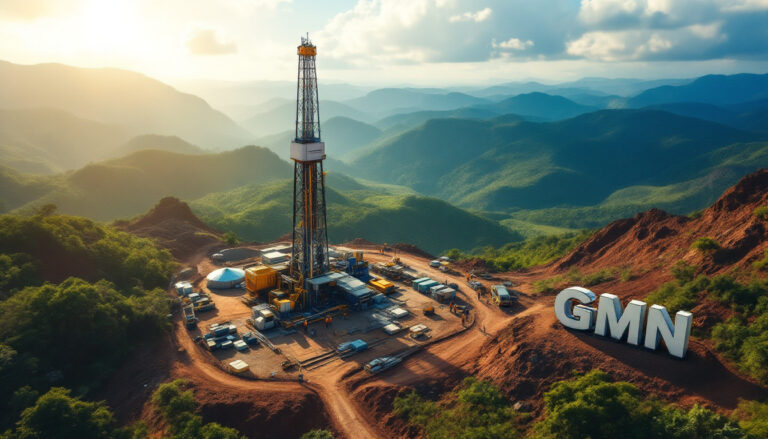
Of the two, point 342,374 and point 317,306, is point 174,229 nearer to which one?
point 317,306

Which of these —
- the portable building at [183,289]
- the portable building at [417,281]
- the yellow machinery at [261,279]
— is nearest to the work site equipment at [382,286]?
the portable building at [417,281]

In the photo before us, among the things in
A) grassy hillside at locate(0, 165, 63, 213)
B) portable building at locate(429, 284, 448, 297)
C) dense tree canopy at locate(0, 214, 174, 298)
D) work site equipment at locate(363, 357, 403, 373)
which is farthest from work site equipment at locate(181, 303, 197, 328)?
grassy hillside at locate(0, 165, 63, 213)

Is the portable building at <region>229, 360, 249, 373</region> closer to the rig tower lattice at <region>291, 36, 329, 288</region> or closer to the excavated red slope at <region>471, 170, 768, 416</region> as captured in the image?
the rig tower lattice at <region>291, 36, 329, 288</region>

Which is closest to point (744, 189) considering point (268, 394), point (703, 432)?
point (703, 432)

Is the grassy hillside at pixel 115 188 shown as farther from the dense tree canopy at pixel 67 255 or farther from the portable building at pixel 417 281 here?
the portable building at pixel 417 281

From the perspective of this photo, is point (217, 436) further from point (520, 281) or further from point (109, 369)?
point (520, 281)

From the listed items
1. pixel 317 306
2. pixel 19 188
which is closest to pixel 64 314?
pixel 317 306
